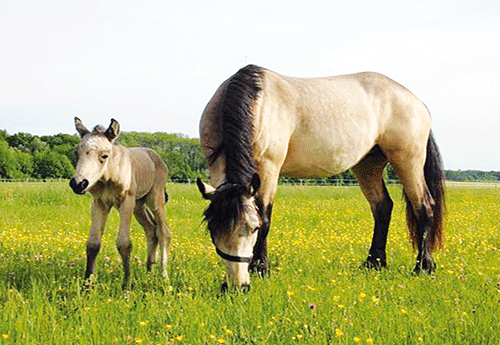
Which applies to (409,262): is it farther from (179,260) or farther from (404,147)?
(179,260)

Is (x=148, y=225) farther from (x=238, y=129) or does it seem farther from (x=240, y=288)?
(x=240, y=288)

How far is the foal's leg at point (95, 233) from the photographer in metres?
5.49

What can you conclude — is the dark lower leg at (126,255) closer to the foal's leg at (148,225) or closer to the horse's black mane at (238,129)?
the foal's leg at (148,225)

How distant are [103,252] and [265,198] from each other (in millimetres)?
2880

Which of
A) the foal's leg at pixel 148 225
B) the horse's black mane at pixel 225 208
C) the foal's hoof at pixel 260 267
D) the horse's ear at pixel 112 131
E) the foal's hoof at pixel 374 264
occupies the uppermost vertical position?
the horse's ear at pixel 112 131

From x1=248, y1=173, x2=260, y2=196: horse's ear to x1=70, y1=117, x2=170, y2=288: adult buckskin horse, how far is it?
4.72 feet

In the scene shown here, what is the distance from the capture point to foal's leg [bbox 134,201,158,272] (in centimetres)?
636

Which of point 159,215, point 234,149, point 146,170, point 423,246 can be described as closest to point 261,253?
point 159,215

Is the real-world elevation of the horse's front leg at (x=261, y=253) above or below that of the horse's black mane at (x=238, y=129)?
below

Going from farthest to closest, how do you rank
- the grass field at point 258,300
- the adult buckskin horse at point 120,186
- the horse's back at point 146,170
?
the horse's back at point 146,170, the adult buckskin horse at point 120,186, the grass field at point 258,300

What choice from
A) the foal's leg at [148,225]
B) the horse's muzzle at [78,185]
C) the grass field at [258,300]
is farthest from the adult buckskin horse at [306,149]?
the foal's leg at [148,225]

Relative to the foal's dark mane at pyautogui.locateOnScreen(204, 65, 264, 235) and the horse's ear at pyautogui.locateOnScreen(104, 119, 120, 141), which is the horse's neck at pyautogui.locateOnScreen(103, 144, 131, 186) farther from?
the foal's dark mane at pyautogui.locateOnScreen(204, 65, 264, 235)

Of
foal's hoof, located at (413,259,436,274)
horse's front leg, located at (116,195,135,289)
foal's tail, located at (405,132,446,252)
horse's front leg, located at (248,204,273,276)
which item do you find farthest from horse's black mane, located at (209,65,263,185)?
foal's tail, located at (405,132,446,252)

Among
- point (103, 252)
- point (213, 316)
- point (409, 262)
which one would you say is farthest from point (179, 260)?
point (409, 262)
